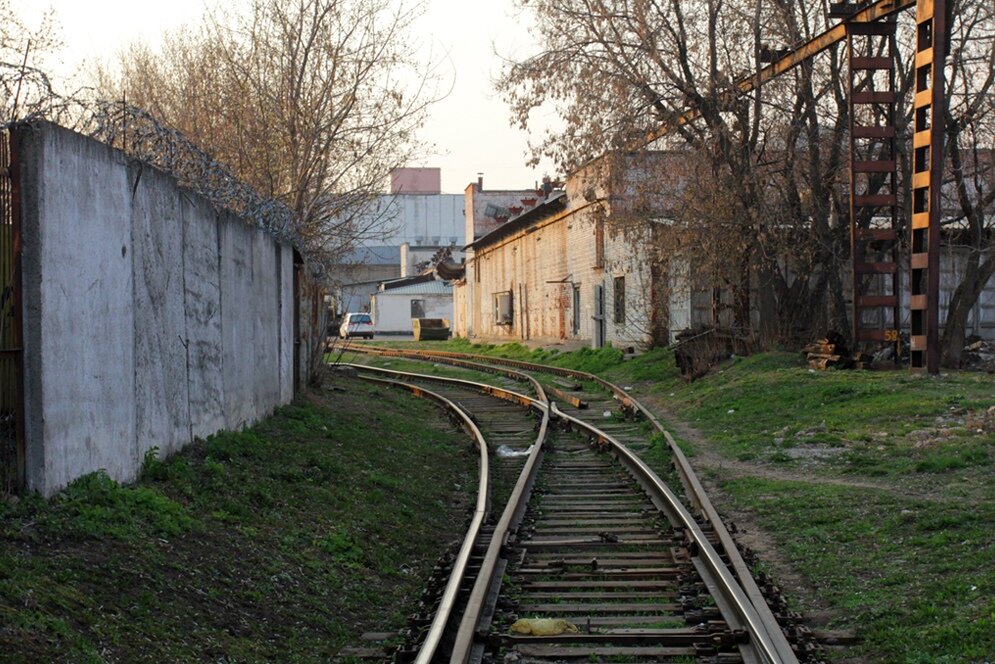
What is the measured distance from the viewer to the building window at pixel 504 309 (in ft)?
164

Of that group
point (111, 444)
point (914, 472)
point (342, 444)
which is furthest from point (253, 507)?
point (914, 472)

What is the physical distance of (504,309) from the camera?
50.6 metres

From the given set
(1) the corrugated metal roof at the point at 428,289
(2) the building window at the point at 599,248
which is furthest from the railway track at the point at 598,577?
(1) the corrugated metal roof at the point at 428,289

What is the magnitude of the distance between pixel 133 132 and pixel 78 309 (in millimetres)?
1941

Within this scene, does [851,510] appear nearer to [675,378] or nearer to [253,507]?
[253,507]

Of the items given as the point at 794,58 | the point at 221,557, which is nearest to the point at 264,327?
the point at 221,557

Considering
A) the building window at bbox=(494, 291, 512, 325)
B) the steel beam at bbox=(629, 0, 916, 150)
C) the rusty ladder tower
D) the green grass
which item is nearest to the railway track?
the green grass

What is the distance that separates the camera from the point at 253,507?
380 inches

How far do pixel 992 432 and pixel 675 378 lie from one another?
495 inches

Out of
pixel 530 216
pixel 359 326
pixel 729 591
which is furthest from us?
pixel 359 326

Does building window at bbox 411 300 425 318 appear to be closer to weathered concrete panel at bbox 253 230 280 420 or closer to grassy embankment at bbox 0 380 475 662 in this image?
weathered concrete panel at bbox 253 230 280 420

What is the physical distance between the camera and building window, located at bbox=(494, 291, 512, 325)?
50.1 m

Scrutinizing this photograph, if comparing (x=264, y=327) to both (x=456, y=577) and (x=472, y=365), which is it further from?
(x=472, y=365)

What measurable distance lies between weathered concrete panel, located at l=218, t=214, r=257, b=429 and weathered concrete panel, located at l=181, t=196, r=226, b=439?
0.27m
